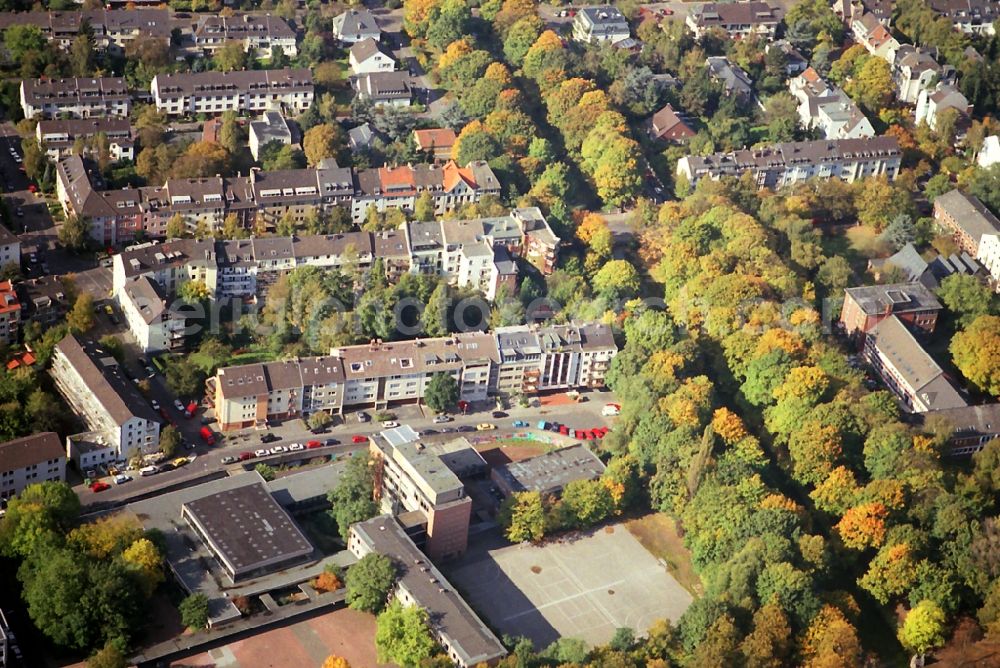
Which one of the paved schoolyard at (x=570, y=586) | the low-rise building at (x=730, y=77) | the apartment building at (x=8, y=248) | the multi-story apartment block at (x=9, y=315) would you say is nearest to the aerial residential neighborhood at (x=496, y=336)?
the paved schoolyard at (x=570, y=586)

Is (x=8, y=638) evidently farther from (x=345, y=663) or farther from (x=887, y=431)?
(x=887, y=431)

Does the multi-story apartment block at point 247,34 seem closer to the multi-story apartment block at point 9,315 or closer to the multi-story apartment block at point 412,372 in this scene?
the multi-story apartment block at point 9,315

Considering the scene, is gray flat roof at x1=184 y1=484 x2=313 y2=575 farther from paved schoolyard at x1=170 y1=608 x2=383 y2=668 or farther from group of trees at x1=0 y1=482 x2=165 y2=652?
paved schoolyard at x1=170 y1=608 x2=383 y2=668

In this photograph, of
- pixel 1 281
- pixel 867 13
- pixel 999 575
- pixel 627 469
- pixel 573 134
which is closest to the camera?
pixel 999 575

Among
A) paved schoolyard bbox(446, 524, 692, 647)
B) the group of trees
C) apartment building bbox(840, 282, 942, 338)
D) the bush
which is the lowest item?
paved schoolyard bbox(446, 524, 692, 647)

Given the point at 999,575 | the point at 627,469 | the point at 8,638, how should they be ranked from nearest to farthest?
the point at 8,638 → the point at 999,575 → the point at 627,469

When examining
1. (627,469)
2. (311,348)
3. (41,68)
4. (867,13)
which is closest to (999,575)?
(627,469)

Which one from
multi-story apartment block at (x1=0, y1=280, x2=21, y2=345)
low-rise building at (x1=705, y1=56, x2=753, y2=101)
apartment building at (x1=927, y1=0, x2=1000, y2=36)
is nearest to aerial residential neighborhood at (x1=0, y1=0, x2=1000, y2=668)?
multi-story apartment block at (x1=0, y1=280, x2=21, y2=345)
